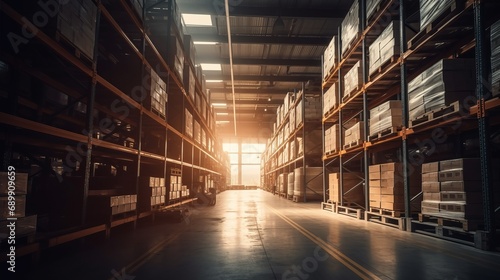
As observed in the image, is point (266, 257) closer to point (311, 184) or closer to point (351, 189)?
point (351, 189)

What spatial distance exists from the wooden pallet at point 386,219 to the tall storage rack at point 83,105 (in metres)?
5.18

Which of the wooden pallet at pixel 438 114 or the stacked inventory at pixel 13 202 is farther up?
the wooden pallet at pixel 438 114

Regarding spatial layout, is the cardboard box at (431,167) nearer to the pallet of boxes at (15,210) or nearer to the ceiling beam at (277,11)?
the pallet of boxes at (15,210)

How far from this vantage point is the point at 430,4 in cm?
542

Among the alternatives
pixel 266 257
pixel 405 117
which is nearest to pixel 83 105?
pixel 266 257

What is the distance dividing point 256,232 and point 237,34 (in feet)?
34.9

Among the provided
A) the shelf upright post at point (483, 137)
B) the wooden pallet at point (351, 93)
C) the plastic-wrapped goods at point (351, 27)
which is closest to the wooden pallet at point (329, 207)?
the wooden pallet at point (351, 93)

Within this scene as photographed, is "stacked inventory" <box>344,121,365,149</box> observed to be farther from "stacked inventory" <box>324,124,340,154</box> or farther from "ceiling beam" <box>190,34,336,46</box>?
"ceiling beam" <box>190,34,336,46</box>

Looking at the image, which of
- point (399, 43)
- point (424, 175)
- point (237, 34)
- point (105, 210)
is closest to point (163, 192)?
point (105, 210)

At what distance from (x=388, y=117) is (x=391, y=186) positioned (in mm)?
1498

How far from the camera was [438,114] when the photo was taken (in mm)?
5113

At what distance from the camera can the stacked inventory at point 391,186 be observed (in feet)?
21.3

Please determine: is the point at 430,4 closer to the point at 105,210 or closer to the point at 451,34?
the point at 451,34

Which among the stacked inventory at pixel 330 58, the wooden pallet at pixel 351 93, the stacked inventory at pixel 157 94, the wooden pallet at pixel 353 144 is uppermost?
the stacked inventory at pixel 330 58
